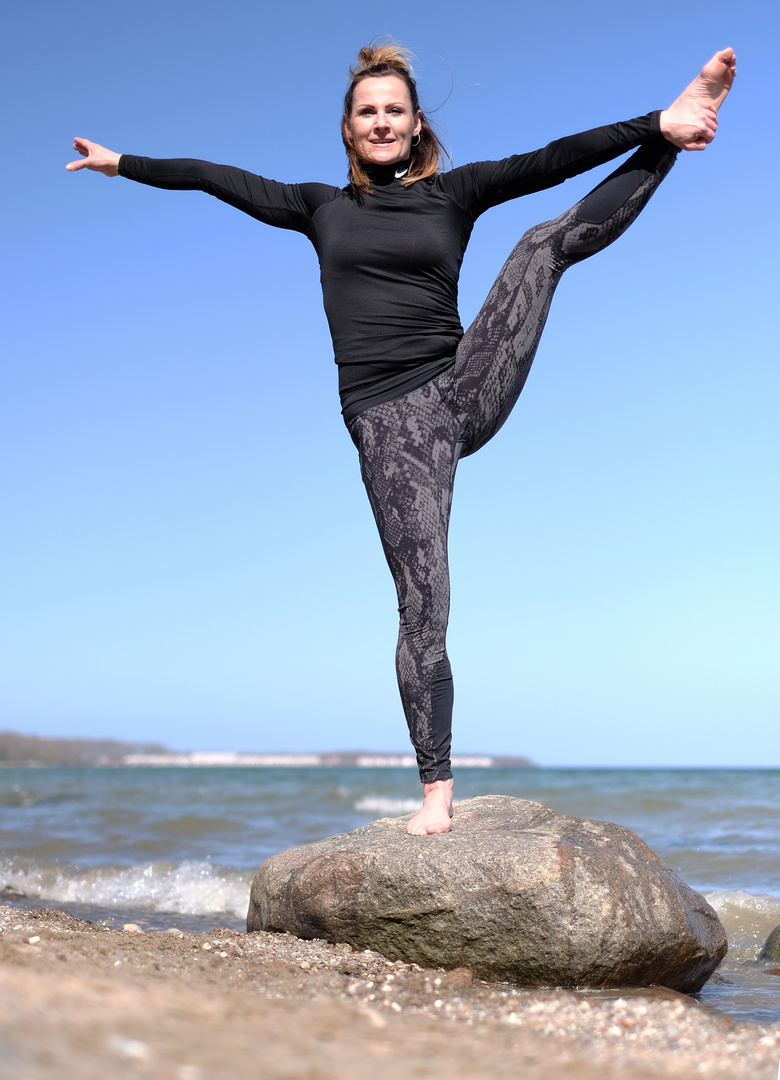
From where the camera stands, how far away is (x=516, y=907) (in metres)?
3.45

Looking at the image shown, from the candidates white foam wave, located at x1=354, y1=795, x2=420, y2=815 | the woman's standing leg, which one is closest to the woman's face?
the woman's standing leg

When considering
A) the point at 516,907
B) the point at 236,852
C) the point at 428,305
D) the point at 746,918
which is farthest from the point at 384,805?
the point at 428,305

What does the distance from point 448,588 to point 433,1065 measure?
2.26 m

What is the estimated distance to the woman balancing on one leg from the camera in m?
3.57

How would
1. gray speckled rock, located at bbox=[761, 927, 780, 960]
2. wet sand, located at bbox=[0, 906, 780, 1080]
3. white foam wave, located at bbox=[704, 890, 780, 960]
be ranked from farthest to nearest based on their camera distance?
white foam wave, located at bbox=[704, 890, 780, 960]
gray speckled rock, located at bbox=[761, 927, 780, 960]
wet sand, located at bbox=[0, 906, 780, 1080]

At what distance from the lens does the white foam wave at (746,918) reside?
5289 mm

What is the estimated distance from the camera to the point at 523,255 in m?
3.70

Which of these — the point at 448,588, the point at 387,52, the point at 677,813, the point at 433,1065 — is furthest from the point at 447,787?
the point at 677,813

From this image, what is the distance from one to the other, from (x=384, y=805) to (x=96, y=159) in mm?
15140

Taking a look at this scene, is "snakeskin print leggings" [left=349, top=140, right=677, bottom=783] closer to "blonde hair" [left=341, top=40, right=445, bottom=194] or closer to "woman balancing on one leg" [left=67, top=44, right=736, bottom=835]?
"woman balancing on one leg" [left=67, top=44, right=736, bottom=835]

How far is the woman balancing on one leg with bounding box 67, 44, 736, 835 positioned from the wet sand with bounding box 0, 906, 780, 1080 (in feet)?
3.47

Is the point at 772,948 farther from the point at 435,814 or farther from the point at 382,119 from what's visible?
the point at 382,119

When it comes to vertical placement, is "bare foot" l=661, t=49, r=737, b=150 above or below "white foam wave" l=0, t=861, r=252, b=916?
above

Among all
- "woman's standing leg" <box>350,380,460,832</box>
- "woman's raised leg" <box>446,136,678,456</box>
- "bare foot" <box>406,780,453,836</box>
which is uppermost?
"woman's raised leg" <box>446,136,678,456</box>
